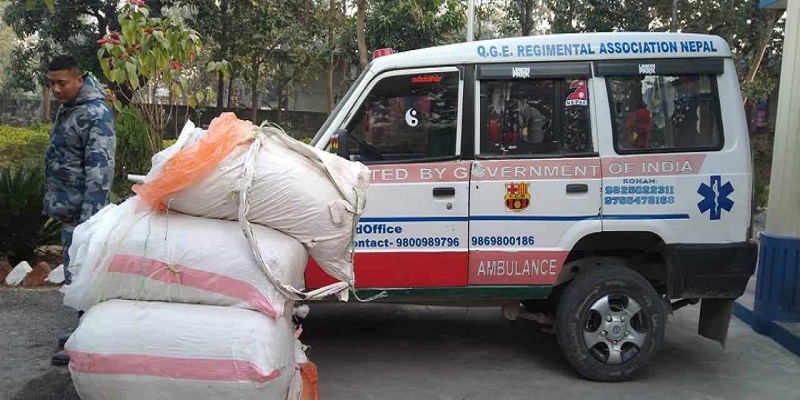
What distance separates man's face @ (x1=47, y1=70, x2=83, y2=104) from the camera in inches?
179

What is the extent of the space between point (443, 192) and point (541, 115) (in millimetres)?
884

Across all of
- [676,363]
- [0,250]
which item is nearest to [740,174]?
[676,363]

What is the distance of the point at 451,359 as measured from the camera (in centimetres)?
547

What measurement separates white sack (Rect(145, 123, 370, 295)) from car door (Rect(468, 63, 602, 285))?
1.53m

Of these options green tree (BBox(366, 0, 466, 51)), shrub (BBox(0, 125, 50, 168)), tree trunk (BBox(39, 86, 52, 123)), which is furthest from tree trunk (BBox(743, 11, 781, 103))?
tree trunk (BBox(39, 86, 52, 123))

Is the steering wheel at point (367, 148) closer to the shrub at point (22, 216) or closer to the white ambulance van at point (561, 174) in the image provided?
the white ambulance van at point (561, 174)

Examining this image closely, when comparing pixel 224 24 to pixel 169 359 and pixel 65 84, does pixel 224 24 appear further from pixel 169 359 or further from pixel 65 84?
pixel 169 359

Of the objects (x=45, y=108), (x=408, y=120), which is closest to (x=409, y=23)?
(x=408, y=120)

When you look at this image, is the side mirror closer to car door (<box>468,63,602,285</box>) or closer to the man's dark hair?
car door (<box>468,63,602,285</box>)

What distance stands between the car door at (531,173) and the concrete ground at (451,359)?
77 centimetres

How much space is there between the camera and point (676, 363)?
552 centimetres

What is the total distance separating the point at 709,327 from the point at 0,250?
21.4 ft

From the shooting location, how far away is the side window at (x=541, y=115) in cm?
491

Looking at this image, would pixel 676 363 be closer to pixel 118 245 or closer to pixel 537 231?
pixel 537 231
